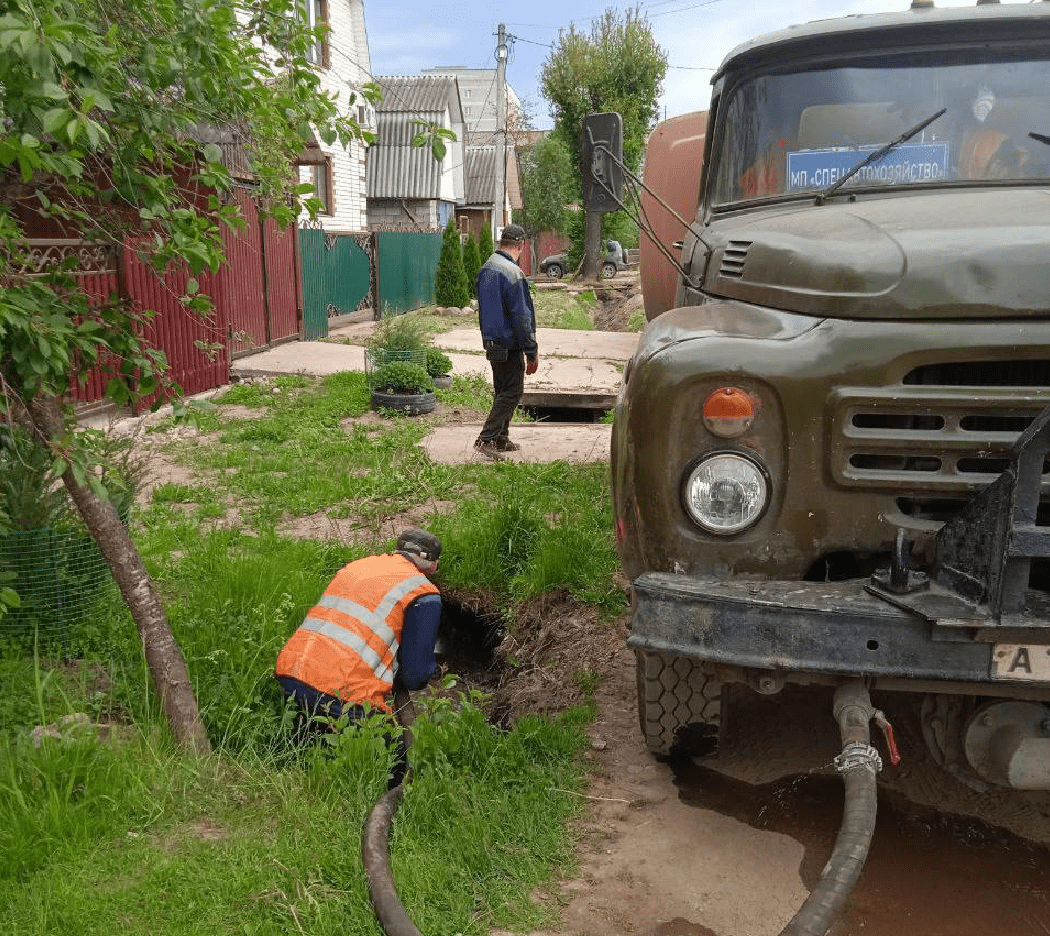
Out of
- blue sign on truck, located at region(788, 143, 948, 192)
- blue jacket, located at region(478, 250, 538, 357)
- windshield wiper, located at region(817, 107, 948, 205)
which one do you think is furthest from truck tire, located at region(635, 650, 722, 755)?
blue jacket, located at region(478, 250, 538, 357)

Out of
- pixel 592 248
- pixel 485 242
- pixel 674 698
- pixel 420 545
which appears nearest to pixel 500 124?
pixel 485 242

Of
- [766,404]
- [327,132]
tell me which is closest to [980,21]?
[766,404]

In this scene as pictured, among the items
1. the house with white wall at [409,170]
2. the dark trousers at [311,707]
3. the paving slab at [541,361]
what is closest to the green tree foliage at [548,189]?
the house with white wall at [409,170]

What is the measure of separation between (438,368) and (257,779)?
25.8 ft

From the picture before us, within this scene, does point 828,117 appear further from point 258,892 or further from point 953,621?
point 258,892

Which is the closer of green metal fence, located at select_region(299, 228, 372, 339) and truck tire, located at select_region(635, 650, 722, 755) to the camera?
truck tire, located at select_region(635, 650, 722, 755)

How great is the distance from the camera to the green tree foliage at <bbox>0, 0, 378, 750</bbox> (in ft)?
8.08

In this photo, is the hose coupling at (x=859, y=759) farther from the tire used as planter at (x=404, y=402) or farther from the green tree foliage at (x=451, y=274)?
the green tree foliage at (x=451, y=274)

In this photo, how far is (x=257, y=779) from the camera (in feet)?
11.4

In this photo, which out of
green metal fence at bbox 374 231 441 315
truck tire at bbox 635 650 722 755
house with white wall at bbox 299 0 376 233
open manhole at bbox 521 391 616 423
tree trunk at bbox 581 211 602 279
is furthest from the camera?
tree trunk at bbox 581 211 602 279

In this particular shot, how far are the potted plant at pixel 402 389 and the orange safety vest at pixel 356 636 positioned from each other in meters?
5.77

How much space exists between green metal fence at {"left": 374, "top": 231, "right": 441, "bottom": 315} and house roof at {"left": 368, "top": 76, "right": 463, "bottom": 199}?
27.8 ft

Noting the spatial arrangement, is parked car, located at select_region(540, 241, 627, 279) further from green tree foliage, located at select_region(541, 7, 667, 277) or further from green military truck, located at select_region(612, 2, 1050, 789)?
green military truck, located at select_region(612, 2, 1050, 789)

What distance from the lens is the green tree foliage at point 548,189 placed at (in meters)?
48.0
